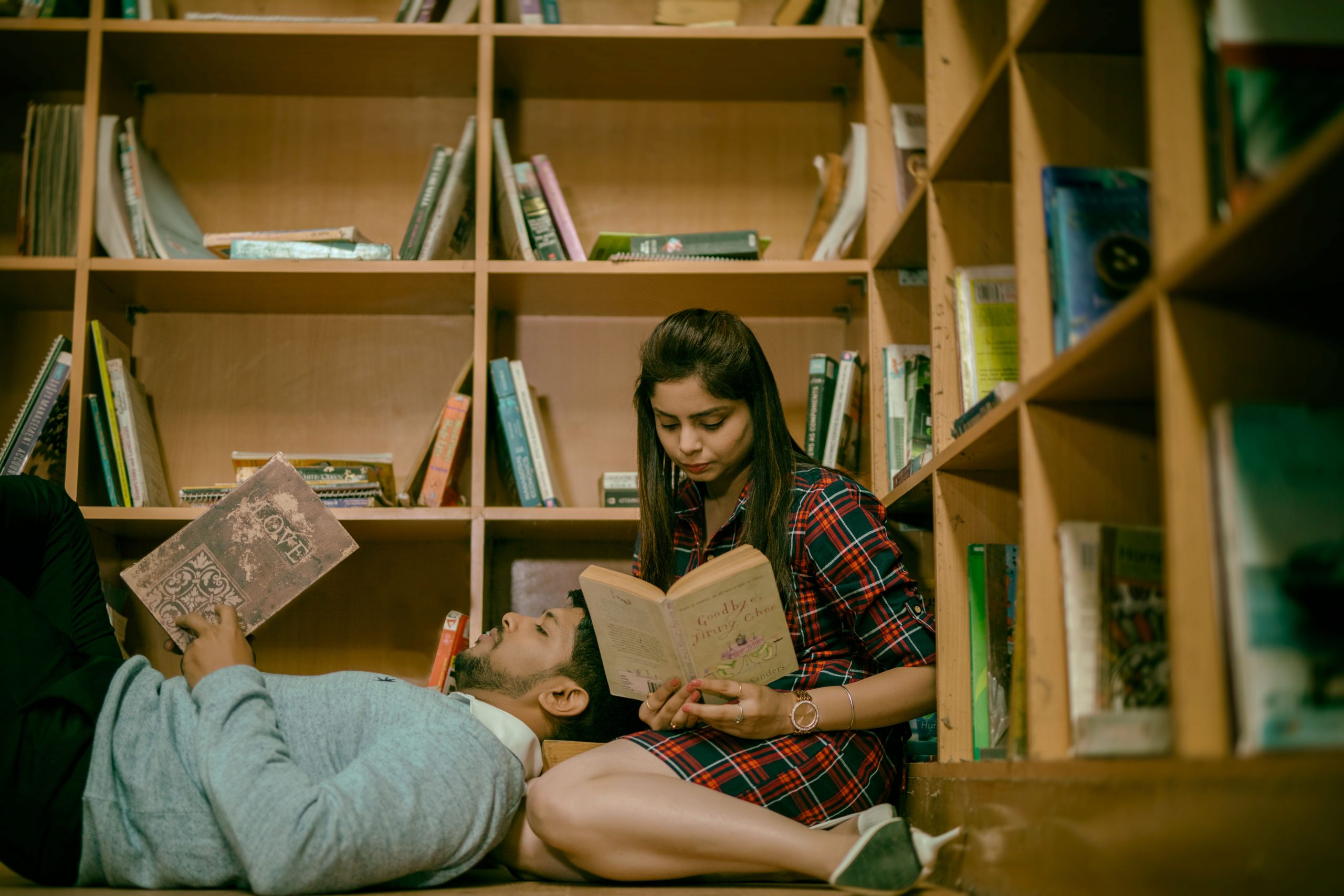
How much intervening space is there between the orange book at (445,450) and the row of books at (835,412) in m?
0.68

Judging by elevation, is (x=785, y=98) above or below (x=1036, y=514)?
above

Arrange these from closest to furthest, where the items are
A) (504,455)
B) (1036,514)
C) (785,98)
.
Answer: (1036,514)
(504,455)
(785,98)

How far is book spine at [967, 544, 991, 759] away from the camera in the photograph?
1400 millimetres

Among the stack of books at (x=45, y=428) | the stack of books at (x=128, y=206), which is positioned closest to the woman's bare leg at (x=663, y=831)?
the stack of books at (x=45, y=428)

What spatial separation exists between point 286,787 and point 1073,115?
1.19 m

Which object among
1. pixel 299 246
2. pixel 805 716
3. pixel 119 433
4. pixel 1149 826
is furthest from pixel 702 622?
pixel 119 433

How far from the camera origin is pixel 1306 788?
0.67 m

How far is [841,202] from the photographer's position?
2.10 m

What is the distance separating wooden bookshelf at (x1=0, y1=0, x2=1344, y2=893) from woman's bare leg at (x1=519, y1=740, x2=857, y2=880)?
0.70ft

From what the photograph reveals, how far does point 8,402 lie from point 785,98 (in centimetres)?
189

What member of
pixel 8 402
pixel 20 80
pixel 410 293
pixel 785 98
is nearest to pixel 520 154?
pixel 410 293

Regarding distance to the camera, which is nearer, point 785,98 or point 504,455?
point 504,455

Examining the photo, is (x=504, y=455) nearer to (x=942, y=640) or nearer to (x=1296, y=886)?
(x=942, y=640)

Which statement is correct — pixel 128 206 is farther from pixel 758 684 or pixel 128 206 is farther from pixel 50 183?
pixel 758 684
